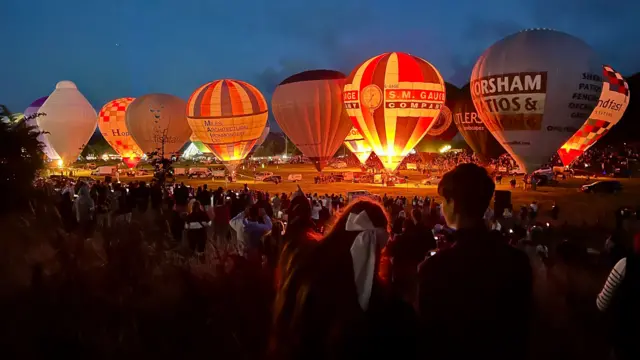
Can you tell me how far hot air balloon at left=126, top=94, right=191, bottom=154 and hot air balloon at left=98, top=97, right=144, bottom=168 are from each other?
377cm

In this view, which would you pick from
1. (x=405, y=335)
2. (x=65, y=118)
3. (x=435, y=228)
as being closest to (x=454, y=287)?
(x=405, y=335)

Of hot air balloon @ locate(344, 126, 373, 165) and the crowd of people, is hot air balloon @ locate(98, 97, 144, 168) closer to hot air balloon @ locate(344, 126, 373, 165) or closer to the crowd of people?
hot air balloon @ locate(344, 126, 373, 165)

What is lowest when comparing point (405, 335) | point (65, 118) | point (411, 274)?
point (411, 274)

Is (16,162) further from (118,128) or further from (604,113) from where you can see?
(118,128)

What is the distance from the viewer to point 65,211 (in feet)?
26.8

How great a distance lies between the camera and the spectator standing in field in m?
1.97

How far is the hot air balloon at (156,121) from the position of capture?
30578mm

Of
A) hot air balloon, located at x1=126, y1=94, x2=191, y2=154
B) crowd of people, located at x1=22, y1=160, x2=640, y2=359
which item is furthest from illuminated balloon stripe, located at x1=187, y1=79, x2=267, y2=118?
crowd of people, located at x1=22, y1=160, x2=640, y2=359

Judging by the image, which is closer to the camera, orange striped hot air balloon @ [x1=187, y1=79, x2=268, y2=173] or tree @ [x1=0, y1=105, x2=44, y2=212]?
tree @ [x1=0, y1=105, x2=44, y2=212]

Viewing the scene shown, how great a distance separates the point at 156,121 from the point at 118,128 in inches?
235

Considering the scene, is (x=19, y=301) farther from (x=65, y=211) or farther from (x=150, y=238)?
(x=65, y=211)

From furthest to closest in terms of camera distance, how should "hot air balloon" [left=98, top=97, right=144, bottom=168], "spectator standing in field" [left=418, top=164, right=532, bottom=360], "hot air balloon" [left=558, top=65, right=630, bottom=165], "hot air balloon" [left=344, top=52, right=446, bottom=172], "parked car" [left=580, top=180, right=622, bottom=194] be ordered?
"hot air balloon" [left=98, top=97, right=144, bottom=168] < "hot air balloon" [left=558, top=65, right=630, bottom=165] < "parked car" [left=580, top=180, right=622, bottom=194] < "hot air balloon" [left=344, top=52, right=446, bottom=172] < "spectator standing in field" [left=418, top=164, right=532, bottom=360]

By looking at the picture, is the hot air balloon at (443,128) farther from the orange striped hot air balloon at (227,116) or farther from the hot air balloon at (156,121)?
the hot air balloon at (156,121)

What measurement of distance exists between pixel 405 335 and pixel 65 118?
3690 cm
